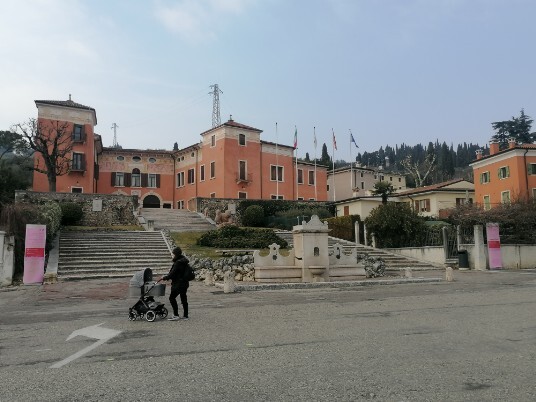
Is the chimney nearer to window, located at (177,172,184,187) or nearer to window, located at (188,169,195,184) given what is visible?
window, located at (188,169,195,184)

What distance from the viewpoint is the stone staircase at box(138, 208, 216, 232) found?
36.9 metres

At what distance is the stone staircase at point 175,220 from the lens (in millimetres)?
36866

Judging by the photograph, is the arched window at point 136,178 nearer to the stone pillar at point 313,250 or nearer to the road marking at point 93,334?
the stone pillar at point 313,250

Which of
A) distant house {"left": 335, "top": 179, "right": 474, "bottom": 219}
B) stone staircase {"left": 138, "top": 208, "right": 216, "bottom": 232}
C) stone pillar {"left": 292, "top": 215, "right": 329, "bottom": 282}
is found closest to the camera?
stone pillar {"left": 292, "top": 215, "right": 329, "bottom": 282}

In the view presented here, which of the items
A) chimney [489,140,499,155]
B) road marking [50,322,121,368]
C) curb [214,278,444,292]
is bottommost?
curb [214,278,444,292]

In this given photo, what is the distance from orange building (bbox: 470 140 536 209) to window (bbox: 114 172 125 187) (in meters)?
41.0

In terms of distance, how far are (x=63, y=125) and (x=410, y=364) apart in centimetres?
5007

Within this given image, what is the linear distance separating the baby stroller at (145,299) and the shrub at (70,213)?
97.8 feet

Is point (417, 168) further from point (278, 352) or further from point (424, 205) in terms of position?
point (278, 352)

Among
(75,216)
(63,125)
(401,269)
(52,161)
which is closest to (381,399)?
(401,269)

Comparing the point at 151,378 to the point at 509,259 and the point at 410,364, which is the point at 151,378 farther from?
the point at 509,259

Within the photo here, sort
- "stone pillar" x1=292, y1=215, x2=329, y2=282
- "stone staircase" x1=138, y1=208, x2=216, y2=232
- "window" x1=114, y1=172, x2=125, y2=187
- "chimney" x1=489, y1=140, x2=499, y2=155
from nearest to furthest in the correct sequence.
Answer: "stone pillar" x1=292, y1=215, x2=329, y2=282
"stone staircase" x1=138, y1=208, x2=216, y2=232
"chimney" x1=489, y1=140, x2=499, y2=155
"window" x1=114, y1=172, x2=125, y2=187

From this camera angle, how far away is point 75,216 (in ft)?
124

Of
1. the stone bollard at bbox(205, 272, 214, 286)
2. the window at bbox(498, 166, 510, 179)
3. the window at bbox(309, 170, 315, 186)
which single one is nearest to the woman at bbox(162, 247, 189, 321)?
the stone bollard at bbox(205, 272, 214, 286)
